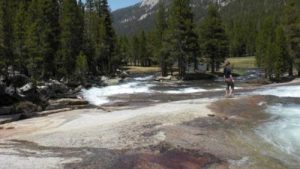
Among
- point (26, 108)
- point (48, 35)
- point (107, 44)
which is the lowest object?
point (26, 108)

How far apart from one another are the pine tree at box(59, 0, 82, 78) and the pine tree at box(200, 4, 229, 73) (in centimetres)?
2246

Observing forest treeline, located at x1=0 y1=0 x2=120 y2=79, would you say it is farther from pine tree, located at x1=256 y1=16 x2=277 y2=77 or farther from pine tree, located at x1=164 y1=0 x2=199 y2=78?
pine tree, located at x1=256 y1=16 x2=277 y2=77

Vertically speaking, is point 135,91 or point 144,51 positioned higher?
point 144,51

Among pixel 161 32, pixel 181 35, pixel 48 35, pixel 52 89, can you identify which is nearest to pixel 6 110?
pixel 52 89

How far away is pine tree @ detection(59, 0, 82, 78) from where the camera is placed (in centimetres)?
6814

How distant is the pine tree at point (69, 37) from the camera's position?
6814 cm

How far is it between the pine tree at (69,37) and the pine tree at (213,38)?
73.7 ft

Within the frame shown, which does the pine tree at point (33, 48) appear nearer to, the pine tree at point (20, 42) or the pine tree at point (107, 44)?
the pine tree at point (20, 42)

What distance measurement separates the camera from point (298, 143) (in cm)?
1977

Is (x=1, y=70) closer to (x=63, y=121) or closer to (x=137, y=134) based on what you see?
(x=63, y=121)

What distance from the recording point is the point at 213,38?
3457 inches

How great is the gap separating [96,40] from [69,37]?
16.6 m

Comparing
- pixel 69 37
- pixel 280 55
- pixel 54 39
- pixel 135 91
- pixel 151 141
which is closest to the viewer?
pixel 151 141

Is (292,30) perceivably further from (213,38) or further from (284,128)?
(284,128)
